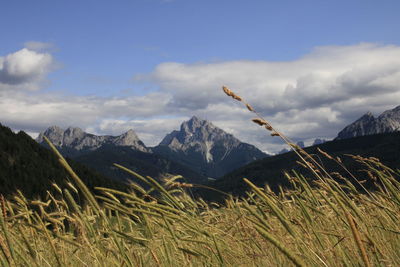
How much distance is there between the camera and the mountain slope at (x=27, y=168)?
227 feet

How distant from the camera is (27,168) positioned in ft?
247

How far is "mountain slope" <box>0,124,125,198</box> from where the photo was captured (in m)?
69.1

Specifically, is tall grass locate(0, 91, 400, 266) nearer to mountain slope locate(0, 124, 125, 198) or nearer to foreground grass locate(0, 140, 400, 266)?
foreground grass locate(0, 140, 400, 266)

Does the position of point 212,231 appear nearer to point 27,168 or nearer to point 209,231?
point 209,231

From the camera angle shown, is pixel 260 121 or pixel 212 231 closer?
pixel 260 121

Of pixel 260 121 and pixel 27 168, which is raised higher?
pixel 260 121

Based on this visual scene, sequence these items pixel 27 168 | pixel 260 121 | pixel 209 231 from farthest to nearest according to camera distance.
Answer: pixel 27 168 → pixel 209 231 → pixel 260 121

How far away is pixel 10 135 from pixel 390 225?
9324 centimetres

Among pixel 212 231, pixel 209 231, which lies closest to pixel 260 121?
pixel 209 231

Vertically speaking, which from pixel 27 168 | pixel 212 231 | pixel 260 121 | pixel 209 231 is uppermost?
pixel 260 121

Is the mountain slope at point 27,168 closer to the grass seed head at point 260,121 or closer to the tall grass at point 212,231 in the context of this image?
the tall grass at point 212,231

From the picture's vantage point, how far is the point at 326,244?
11.1ft

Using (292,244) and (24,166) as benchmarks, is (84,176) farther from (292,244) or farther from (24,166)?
(292,244)

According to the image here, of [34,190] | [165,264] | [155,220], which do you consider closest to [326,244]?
[165,264]
